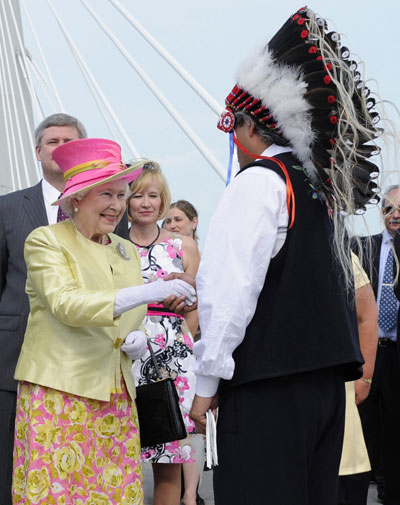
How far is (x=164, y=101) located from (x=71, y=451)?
15.6ft

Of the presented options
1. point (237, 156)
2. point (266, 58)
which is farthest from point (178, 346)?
point (266, 58)

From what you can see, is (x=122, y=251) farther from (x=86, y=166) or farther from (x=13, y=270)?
(x=13, y=270)

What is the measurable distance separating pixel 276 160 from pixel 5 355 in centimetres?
152

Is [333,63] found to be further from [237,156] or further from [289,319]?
[289,319]

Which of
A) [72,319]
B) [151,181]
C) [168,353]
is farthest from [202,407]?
[151,181]

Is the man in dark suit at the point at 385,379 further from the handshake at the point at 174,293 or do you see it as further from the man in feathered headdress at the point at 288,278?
the man in feathered headdress at the point at 288,278

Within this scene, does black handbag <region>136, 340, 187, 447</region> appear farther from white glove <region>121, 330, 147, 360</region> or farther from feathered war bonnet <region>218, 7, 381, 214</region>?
feathered war bonnet <region>218, 7, 381, 214</region>

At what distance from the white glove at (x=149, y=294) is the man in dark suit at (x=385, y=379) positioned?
9.50ft

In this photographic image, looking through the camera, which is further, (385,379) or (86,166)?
(385,379)

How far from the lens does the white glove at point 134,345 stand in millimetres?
2879

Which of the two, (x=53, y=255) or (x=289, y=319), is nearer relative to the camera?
(x=289, y=319)

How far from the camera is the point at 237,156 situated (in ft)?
8.30

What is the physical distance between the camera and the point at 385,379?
550 cm

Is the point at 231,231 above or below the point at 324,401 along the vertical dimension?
above
